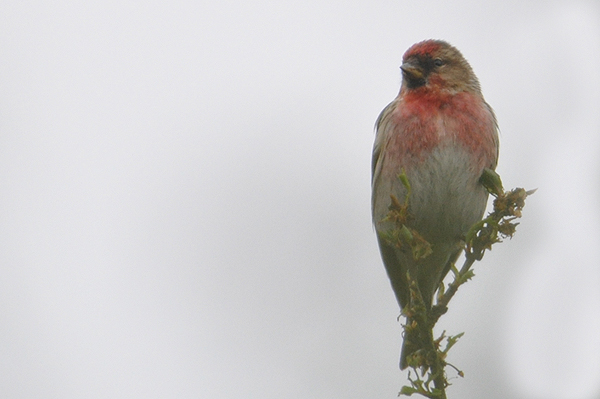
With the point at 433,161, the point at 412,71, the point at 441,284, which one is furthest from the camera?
the point at 412,71

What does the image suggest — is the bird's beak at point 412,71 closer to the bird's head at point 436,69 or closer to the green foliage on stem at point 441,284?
the bird's head at point 436,69

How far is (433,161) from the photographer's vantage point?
5941 millimetres

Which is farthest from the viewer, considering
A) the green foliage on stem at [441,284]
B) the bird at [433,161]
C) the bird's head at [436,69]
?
the bird's head at [436,69]

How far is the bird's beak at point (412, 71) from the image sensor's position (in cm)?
649

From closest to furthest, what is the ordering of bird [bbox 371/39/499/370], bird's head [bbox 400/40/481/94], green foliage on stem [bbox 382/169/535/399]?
green foliage on stem [bbox 382/169/535/399], bird [bbox 371/39/499/370], bird's head [bbox 400/40/481/94]

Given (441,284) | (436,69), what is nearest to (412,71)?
(436,69)

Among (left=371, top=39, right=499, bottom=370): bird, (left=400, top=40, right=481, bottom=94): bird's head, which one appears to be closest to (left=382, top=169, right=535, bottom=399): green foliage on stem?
(left=371, top=39, right=499, bottom=370): bird

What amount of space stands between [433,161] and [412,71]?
2.86ft

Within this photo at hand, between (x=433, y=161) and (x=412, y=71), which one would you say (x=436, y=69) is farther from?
(x=433, y=161)

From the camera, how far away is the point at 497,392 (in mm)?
8547

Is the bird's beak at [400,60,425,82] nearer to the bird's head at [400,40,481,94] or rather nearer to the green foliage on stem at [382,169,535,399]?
the bird's head at [400,40,481,94]

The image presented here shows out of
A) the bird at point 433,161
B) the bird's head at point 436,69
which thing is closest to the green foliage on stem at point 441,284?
the bird at point 433,161

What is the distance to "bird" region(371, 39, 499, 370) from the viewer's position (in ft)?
19.5

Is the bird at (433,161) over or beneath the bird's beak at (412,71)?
beneath
